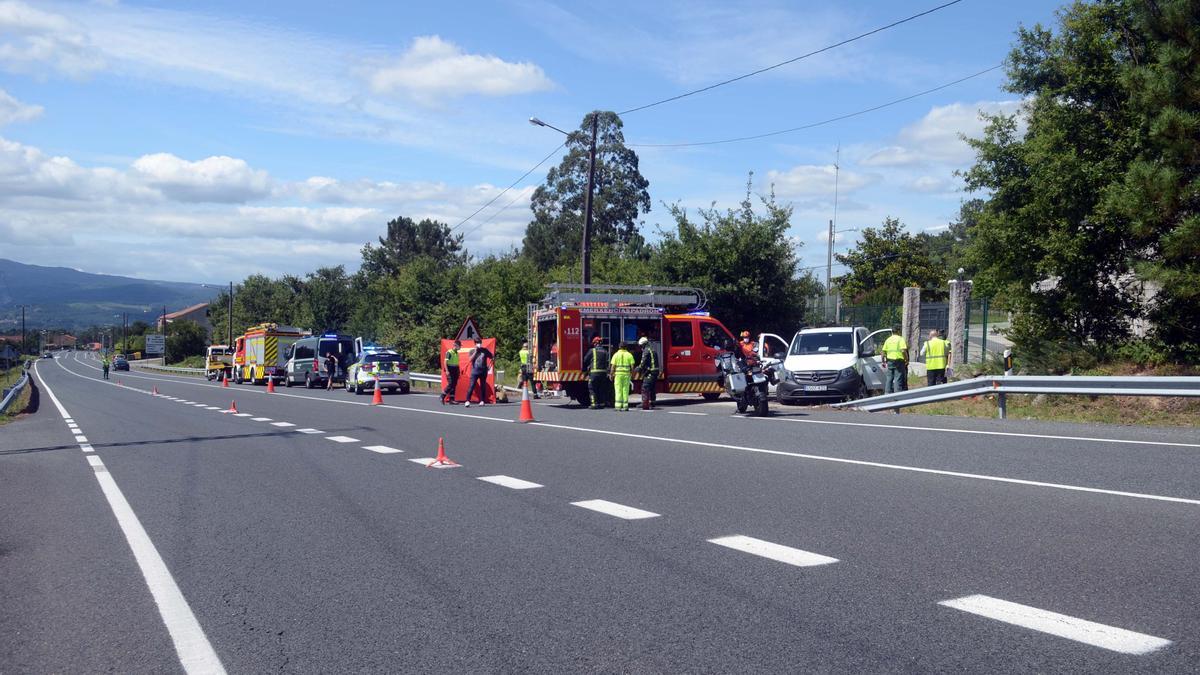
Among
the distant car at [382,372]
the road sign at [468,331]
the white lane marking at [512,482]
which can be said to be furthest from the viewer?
the distant car at [382,372]

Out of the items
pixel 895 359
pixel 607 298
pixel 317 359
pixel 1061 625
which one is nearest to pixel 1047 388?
pixel 895 359

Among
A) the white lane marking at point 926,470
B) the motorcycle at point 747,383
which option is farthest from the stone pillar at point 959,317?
the white lane marking at point 926,470

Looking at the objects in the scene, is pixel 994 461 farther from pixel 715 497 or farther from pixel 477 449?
pixel 477 449

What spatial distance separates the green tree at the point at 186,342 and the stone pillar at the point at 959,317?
396ft

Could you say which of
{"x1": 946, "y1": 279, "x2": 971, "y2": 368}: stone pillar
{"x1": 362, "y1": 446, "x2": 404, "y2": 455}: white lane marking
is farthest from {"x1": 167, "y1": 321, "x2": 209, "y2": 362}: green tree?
Answer: {"x1": 362, "y1": 446, "x2": 404, "y2": 455}: white lane marking

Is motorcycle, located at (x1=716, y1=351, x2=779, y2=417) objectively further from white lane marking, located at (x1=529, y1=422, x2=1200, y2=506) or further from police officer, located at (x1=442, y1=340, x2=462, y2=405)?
police officer, located at (x1=442, y1=340, x2=462, y2=405)

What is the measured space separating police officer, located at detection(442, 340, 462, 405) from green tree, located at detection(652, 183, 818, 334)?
994 cm

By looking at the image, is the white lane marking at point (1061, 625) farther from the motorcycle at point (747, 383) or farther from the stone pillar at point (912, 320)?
the stone pillar at point (912, 320)

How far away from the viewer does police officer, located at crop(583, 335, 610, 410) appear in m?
22.8

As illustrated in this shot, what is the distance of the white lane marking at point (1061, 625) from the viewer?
4734mm

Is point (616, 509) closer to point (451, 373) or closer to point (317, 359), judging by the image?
point (451, 373)

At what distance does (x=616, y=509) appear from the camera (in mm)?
8703

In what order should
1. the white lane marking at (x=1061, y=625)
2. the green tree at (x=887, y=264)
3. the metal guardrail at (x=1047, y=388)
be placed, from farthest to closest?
the green tree at (x=887, y=264), the metal guardrail at (x=1047, y=388), the white lane marking at (x=1061, y=625)

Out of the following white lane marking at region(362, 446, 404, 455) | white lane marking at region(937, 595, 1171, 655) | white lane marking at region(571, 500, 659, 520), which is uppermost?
white lane marking at region(937, 595, 1171, 655)
